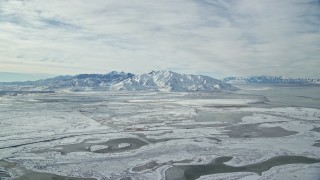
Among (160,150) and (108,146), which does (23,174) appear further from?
(160,150)

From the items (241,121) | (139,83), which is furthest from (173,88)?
(241,121)

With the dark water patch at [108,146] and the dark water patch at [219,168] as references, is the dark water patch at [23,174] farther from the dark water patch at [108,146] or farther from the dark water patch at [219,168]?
the dark water patch at [219,168]

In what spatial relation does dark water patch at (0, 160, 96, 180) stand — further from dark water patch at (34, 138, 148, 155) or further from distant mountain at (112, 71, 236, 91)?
distant mountain at (112, 71, 236, 91)

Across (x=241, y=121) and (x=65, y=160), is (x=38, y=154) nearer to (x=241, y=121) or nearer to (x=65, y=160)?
(x=65, y=160)

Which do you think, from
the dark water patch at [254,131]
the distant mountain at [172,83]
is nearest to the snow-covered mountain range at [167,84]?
the distant mountain at [172,83]

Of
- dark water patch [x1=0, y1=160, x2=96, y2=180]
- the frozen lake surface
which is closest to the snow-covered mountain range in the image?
the frozen lake surface
